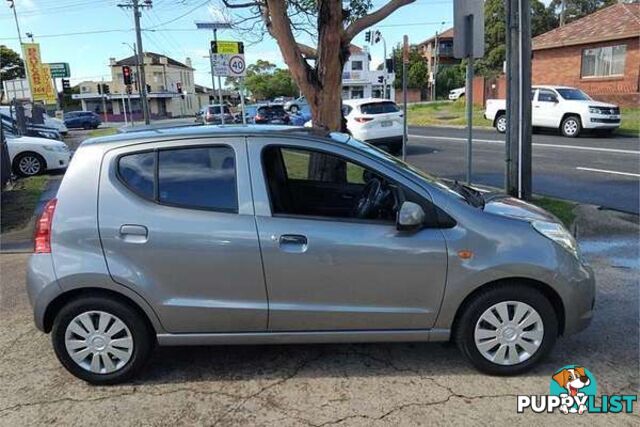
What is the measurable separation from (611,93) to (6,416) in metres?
27.1

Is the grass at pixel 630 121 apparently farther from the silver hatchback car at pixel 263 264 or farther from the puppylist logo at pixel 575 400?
the silver hatchback car at pixel 263 264

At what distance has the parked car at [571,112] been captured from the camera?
57.1 feet

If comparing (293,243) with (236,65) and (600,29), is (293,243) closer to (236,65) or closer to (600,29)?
(236,65)

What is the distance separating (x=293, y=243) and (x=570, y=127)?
56.6ft

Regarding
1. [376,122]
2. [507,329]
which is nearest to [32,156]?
[376,122]

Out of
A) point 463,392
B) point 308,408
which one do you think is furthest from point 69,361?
point 463,392

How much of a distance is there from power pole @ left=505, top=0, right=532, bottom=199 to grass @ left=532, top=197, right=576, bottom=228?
15.2 inches

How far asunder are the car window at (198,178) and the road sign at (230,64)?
9.39 metres

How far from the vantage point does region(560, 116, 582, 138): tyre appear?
17797 mm

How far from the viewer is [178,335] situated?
3516 millimetres

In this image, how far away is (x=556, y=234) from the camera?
356 cm


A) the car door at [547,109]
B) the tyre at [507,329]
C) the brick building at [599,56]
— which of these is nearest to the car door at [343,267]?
the tyre at [507,329]

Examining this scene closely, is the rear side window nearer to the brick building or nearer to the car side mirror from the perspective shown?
the car side mirror

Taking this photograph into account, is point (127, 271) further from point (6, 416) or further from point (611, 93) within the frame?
point (611, 93)
